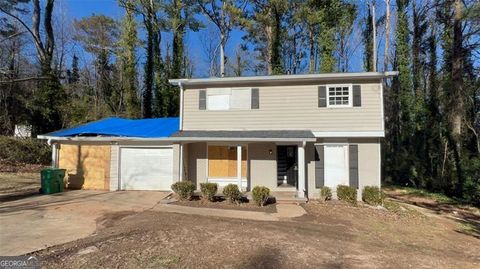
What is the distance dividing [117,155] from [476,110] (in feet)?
76.4

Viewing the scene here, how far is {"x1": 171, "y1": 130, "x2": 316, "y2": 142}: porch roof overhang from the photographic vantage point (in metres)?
13.3

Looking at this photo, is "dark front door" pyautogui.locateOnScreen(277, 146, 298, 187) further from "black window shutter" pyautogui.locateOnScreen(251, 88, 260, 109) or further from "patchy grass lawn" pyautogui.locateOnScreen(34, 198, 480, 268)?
"patchy grass lawn" pyautogui.locateOnScreen(34, 198, 480, 268)

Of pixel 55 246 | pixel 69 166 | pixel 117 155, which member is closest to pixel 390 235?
pixel 55 246

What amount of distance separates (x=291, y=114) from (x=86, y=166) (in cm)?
914

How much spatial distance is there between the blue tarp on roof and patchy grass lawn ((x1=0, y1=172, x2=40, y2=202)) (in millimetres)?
2558

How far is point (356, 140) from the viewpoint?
45.9 ft

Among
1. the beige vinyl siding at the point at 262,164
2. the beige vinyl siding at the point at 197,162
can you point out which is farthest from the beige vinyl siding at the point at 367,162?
the beige vinyl siding at the point at 197,162

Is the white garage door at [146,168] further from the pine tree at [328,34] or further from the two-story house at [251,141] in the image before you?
the pine tree at [328,34]

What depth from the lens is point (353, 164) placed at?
13883 mm

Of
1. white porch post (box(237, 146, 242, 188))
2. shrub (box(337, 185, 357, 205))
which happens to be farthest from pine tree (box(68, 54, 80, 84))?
shrub (box(337, 185, 357, 205))

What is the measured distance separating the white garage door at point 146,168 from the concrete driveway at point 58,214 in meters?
0.64

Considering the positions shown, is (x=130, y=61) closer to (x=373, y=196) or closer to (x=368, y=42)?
(x=368, y=42)

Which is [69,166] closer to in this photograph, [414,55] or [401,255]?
[401,255]

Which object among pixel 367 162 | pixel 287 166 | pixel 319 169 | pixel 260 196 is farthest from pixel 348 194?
pixel 260 196
